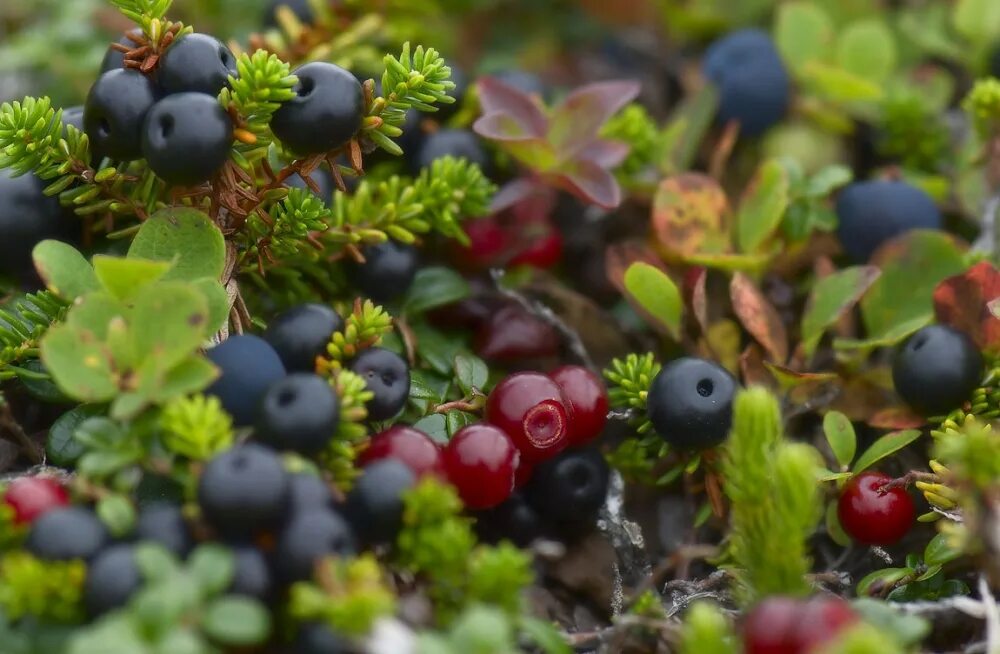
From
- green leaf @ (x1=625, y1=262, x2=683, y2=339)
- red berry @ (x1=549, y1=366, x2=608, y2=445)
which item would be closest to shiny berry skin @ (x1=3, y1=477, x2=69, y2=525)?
red berry @ (x1=549, y1=366, x2=608, y2=445)

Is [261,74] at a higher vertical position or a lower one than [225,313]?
higher

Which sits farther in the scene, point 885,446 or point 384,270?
point 384,270

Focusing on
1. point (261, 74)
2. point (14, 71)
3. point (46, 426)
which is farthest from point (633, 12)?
point (46, 426)

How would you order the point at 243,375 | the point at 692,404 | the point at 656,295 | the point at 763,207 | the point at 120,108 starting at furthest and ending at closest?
the point at 763,207 → the point at 656,295 → the point at 692,404 → the point at 120,108 → the point at 243,375

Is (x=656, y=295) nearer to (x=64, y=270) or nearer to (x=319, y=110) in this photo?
(x=319, y=110)

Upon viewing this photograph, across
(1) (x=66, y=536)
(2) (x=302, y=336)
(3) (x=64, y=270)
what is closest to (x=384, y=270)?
(2) (x=302, y=336)

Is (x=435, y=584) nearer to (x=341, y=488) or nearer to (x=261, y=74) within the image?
(x=341, y=488)

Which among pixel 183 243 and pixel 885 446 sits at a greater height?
pixel 183 243
